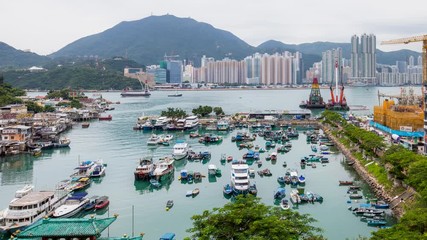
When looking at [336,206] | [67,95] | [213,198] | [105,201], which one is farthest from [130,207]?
[67,95]

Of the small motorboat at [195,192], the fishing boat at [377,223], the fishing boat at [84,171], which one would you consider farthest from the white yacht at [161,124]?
the fishing boat at [377,223]

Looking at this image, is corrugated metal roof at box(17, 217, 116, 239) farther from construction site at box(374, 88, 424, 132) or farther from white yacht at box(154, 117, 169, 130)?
white yacht at box(154, 117, 169, 130)

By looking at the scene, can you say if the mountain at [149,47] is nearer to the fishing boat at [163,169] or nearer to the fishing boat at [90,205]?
the fishing boat at [163,169]

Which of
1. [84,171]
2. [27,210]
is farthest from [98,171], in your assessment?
[27,210]

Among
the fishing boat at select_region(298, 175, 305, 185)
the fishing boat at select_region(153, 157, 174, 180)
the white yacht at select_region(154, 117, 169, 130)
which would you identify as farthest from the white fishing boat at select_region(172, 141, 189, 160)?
the white yacht at select_region(154, 117, 169, 130)

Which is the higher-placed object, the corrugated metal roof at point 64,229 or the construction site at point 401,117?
the construction site at point 401,117

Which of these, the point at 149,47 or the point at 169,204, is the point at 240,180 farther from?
the point at 149,47
